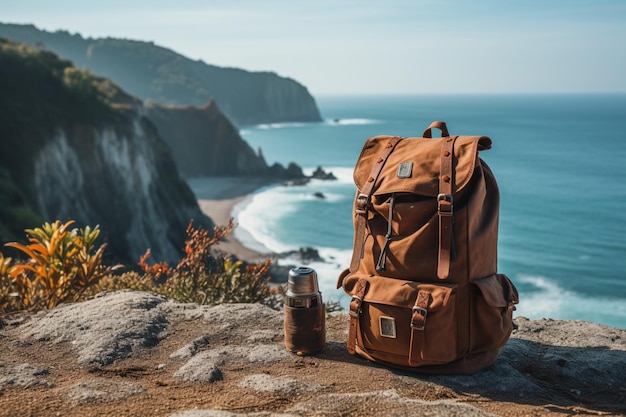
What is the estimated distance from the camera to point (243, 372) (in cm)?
404

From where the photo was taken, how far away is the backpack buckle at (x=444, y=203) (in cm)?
383

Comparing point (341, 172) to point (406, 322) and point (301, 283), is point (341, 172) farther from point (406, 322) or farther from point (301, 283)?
point (406, 322)

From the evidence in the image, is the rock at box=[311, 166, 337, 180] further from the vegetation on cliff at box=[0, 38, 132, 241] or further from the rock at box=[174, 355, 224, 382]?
the rock at box=[174, 355, 224, 382]

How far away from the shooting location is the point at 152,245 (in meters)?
37.7

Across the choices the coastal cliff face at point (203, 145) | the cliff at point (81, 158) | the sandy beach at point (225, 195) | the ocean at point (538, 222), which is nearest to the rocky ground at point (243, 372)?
the cliff at point (81, 158)

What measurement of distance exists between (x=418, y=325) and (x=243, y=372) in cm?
116

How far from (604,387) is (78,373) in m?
3.41

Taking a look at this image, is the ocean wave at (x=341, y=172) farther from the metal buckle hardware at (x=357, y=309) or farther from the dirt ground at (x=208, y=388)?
the metal buckle hardware at (x=357, y=309)

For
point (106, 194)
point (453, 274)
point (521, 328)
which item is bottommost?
point (106, 194)

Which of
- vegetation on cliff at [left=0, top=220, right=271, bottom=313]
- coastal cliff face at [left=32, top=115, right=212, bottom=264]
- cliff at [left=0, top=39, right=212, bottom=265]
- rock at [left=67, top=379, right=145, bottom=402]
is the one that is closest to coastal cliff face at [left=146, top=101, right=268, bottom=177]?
coastal cliff face at [left=32, top=115, right=212, bottom=264]

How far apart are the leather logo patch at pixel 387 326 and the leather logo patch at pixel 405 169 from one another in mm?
927

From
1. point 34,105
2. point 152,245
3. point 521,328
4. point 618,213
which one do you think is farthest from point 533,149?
point 521,328

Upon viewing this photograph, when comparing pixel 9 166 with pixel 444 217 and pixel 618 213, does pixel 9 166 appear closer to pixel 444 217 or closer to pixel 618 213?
pixel 444 217

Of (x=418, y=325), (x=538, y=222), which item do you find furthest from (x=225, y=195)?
(x=418, y=325)
